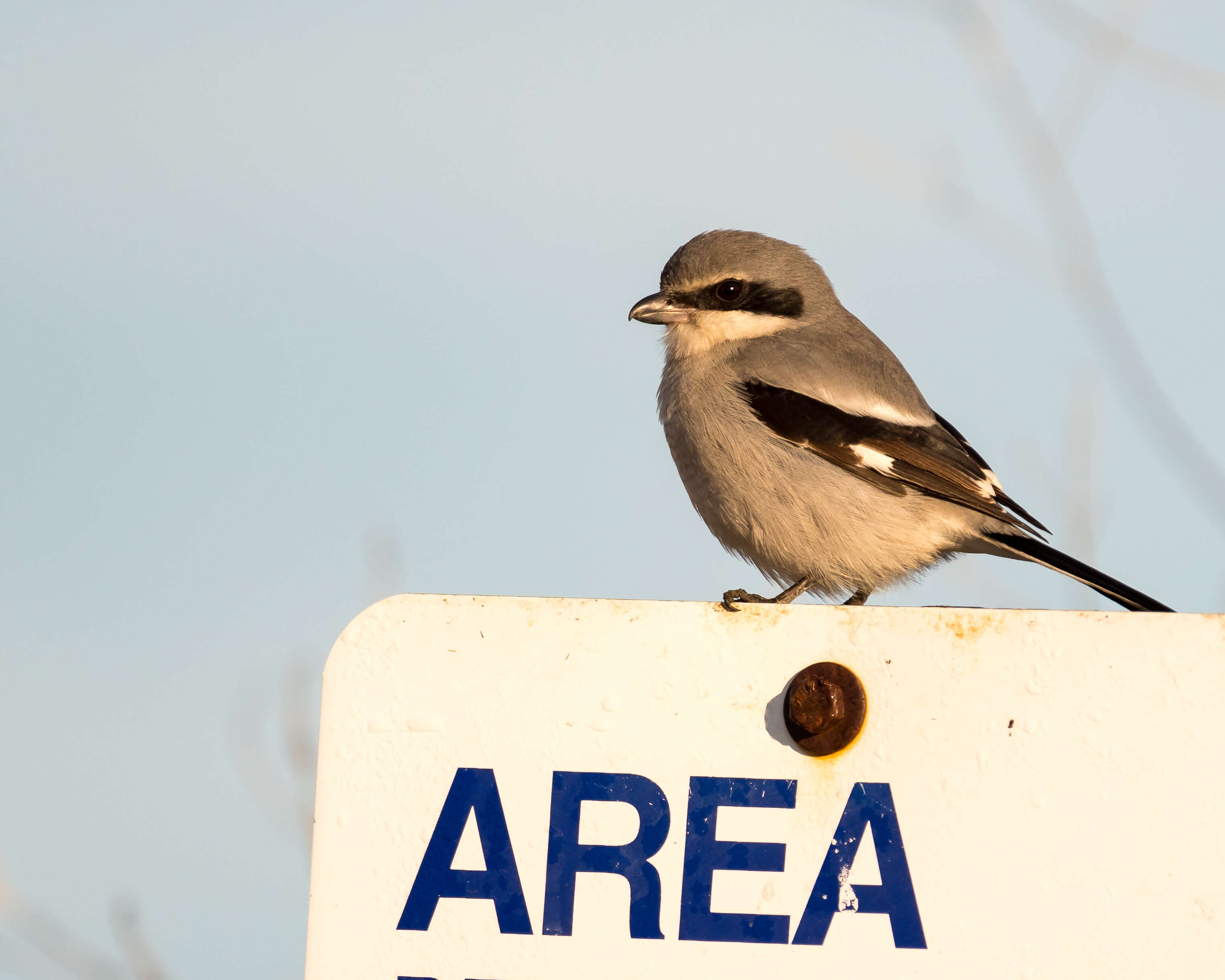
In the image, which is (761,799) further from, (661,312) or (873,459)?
(661,312)

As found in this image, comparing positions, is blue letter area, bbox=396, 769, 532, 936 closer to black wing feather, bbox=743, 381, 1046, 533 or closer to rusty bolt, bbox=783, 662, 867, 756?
rusty bolt, bbox=783, 662, 867, 756

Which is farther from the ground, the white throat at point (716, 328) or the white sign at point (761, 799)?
the white throat at point (716, 328)

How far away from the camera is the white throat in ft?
12.8

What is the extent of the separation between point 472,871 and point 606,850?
0.65ft

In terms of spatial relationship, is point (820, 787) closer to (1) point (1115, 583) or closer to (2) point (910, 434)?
(1) point (1115, 583)

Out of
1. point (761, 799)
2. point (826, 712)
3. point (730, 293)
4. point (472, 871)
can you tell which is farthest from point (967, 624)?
point (730, 293)

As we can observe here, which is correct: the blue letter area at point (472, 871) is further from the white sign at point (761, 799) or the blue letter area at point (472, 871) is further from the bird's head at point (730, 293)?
the bird's head at point (730, 293)

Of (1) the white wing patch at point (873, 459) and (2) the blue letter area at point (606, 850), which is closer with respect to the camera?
(2) the blue letter area at point (606, 850)

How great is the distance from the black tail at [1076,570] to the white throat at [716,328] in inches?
37.4

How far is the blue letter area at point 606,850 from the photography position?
1874mm

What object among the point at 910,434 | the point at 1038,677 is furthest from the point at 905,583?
the point at 1038,677

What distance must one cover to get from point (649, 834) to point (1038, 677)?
2.00ft

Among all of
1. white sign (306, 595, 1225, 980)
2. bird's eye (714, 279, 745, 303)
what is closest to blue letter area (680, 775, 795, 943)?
white sign (306, 595, 1225, 980)

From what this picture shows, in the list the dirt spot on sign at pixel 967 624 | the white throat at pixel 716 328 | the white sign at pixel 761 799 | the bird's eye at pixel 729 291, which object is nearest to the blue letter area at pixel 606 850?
the white sign at pixel 761 799
